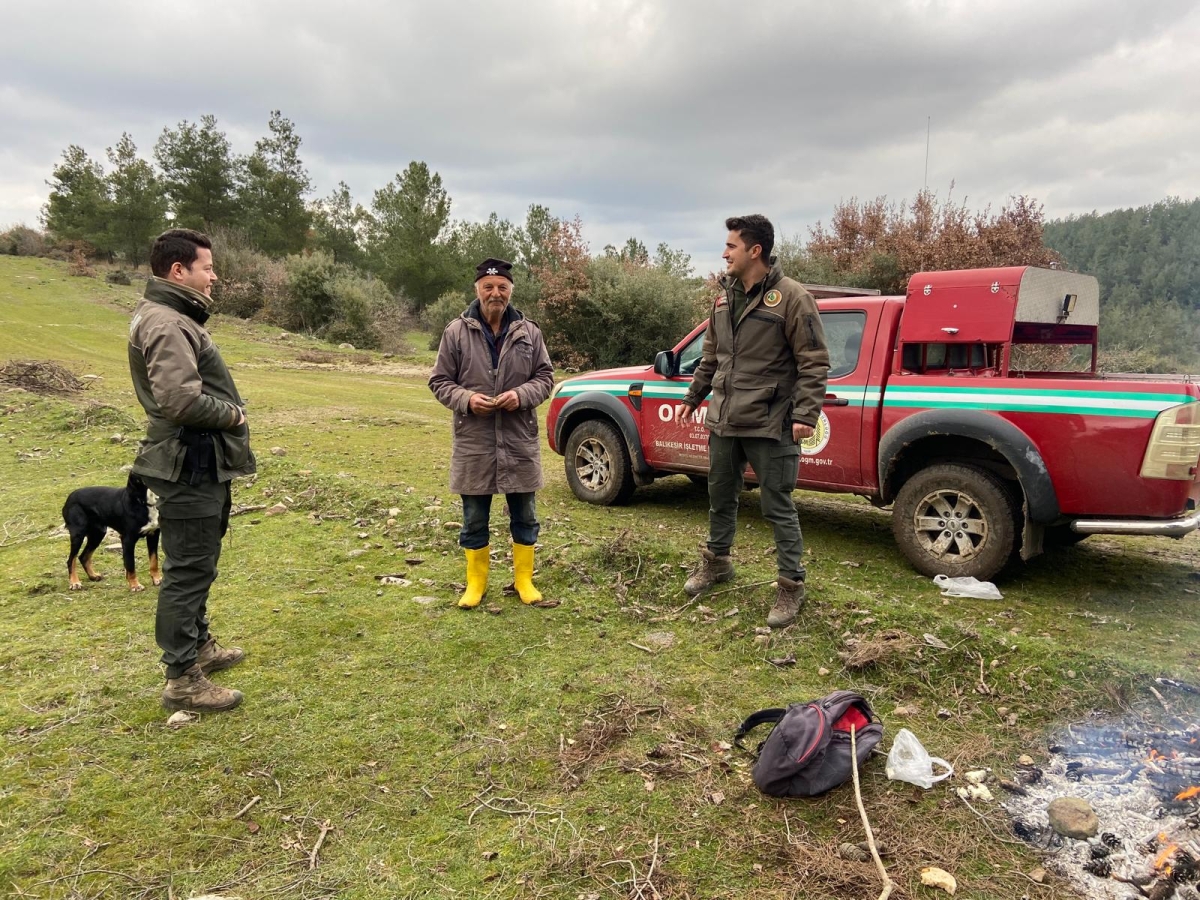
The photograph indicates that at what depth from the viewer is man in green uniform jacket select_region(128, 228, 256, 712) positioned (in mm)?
2938

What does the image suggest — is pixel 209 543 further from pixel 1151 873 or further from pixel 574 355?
pixel 574 355

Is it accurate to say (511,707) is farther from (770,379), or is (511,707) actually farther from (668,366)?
(668,366)

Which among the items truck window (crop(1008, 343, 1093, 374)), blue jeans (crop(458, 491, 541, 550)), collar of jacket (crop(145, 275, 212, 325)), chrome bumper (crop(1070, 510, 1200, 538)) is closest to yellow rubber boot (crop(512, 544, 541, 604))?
blue jeans (crop(458, 491, 541, 550))

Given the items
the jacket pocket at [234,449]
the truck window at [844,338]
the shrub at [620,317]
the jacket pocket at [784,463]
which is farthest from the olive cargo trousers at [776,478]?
the shrub at [620,317]

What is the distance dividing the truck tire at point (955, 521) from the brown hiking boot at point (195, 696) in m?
4.40

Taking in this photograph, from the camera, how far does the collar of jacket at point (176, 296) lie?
3.00m

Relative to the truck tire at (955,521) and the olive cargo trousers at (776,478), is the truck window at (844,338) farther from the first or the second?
the olive cargo trousers at (776,478)

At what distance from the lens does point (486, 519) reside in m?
4.39

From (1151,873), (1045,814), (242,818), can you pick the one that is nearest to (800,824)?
(1045,814)

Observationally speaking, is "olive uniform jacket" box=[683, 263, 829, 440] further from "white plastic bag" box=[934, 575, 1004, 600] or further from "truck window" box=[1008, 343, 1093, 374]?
"truck window" box=[1008, 343, 1093, 374]

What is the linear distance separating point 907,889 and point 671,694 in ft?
4.38

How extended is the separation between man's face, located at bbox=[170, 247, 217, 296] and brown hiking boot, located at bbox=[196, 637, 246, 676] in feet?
5.56

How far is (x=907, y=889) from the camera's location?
2.17 m

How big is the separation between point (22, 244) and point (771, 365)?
51923 mm
